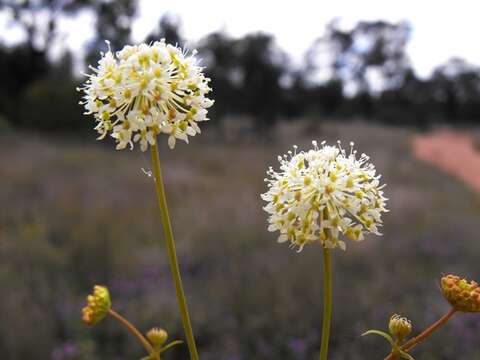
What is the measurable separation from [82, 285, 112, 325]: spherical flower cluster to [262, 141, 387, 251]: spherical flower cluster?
602 mm

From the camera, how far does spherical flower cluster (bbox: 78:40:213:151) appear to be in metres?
1.64

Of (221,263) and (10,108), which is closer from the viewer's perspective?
(221,263)

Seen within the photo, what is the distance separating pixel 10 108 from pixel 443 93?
47406 millimetres

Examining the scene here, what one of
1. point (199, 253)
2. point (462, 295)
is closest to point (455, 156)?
point (199, 253)

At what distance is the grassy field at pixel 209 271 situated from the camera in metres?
6.11

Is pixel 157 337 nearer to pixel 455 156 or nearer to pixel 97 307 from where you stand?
pixel 97 307

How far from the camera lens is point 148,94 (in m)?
1.65

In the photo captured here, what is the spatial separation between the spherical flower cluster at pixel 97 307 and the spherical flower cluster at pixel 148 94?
495 mm

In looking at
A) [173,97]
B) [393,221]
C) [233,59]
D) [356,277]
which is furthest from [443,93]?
[173,97]

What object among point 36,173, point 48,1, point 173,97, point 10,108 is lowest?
point 36,173

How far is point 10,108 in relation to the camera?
2734cm

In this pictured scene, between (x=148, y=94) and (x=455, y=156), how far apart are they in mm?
31441

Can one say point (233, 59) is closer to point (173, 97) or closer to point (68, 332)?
point (68, 332)

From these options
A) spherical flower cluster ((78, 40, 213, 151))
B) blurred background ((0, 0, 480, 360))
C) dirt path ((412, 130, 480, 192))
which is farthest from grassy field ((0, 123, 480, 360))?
dirt path ((412, 130, 480, 192))
